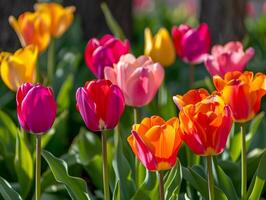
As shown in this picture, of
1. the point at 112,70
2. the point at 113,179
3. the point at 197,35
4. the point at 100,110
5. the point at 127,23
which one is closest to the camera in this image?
the point at 100,110

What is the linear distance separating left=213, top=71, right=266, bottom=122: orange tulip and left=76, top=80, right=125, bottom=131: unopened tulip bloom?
10.7 inches

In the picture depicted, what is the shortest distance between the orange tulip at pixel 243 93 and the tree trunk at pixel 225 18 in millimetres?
2149

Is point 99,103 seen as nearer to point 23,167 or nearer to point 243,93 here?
point 243,93

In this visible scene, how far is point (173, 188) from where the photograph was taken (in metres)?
1.96

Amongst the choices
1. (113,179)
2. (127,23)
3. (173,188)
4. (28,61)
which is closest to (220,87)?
(173,188)

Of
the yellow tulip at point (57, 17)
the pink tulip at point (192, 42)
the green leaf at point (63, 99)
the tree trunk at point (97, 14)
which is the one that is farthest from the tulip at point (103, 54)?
the tree trunk at point (97, 14)

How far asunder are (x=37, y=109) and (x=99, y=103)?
0.49 ft

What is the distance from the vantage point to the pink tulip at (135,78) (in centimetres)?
207

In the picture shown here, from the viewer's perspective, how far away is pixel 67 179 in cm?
198

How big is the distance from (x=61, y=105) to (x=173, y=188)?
1118 millimetres

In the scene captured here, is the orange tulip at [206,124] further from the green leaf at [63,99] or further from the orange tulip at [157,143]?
the green leaf at [63,99]

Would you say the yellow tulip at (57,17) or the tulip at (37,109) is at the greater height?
the tulip at (37,109)

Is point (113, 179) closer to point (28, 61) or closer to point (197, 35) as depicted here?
point (28, 61)

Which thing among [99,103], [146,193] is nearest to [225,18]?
[146,193]
